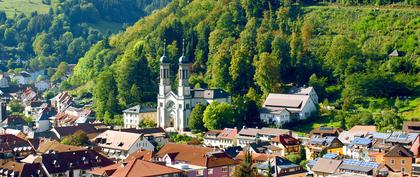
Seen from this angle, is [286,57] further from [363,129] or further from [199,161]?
[199,161]

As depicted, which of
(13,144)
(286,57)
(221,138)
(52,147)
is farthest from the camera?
(286,57)

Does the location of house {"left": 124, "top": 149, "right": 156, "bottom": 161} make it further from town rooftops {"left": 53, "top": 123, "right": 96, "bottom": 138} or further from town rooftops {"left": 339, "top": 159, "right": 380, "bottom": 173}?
town rooftops {"left": 339, "top": 159, "right": 380, "bottom": 173}

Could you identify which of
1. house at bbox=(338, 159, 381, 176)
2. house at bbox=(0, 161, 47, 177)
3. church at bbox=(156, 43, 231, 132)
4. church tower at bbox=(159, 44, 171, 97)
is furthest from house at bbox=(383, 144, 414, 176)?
church tower at bbox=(159, 44, 171, 97)

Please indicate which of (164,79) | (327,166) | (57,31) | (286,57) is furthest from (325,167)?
(57,31)

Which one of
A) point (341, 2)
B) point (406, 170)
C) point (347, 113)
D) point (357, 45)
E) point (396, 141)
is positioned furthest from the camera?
point (341, 2)

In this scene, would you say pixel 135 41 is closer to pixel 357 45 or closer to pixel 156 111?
pixel 156 111

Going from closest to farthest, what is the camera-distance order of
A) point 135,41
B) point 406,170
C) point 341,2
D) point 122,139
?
1. point 406,170
2. point 122,139
3. point 341,2
4. point 135,41

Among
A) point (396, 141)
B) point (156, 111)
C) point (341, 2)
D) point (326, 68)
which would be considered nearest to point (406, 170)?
point (396, 141)
